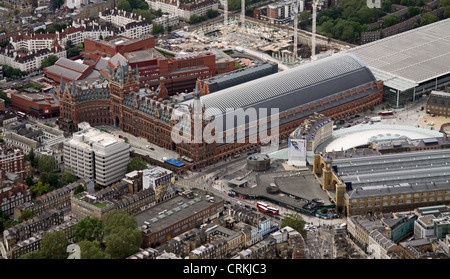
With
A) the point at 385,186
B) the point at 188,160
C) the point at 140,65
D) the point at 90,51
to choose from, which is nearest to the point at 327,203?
the point at 385,186

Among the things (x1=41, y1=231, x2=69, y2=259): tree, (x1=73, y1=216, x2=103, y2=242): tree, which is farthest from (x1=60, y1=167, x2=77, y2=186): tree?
(x1=41, y1=231, x2=69, y2=259): tree

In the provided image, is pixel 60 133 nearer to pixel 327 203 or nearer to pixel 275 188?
pixel 275 188

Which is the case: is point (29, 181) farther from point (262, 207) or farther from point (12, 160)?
point (262, 207)

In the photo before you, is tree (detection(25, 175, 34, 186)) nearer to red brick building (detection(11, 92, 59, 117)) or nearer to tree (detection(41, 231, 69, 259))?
tree (detection(41, 231, 69, 259))

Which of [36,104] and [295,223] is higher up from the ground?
[36,104]

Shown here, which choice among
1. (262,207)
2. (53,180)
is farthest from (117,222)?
(53,180)

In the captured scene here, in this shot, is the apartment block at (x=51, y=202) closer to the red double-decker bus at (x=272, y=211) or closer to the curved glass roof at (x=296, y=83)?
the red double-decker bus at (x=272, y=211)

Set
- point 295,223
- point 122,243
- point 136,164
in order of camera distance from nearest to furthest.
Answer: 1. point 122,243
2. point 295,223
3. point 136,164
